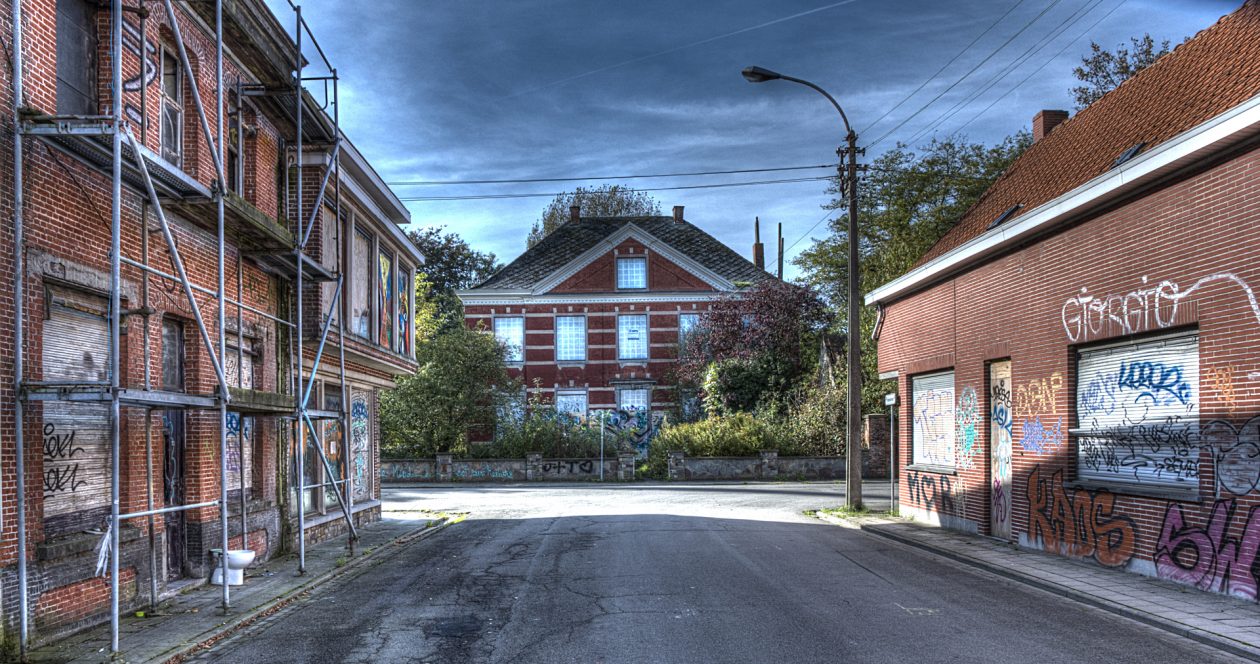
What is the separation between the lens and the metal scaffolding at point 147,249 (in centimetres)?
808

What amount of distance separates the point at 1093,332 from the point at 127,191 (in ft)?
37.5

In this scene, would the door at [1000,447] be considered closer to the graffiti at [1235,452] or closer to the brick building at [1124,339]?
the brick building at [1124,339]

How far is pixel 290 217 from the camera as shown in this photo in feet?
51.0

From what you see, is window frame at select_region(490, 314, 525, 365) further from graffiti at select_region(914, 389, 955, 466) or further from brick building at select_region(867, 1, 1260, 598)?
brick building at select_region(867, 1, 1260, 598)

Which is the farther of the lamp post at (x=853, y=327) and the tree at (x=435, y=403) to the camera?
the tree at (x=435, y=403)

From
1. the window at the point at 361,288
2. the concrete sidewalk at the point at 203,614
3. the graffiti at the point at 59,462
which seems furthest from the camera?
the window at the point at 361,288

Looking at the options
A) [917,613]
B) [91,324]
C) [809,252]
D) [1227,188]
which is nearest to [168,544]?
[91,324]

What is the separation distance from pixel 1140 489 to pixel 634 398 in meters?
33.7

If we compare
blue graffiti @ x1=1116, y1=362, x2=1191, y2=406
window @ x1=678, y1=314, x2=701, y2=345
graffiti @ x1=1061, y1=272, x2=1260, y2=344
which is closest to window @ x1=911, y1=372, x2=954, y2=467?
graffiti @ x1=1061, y1=272, x2=1260, y2=344

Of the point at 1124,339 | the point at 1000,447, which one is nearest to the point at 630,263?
the point at 1000,447

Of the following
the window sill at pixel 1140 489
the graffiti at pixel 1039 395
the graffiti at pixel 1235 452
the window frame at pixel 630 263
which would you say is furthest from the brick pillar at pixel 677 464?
the graffiti at pixel 1235 452

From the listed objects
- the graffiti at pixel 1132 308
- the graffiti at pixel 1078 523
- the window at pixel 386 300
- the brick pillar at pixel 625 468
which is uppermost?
the window at pixel 386 300

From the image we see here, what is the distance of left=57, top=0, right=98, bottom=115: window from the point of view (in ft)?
30.6

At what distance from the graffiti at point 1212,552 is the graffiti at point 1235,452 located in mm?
238
